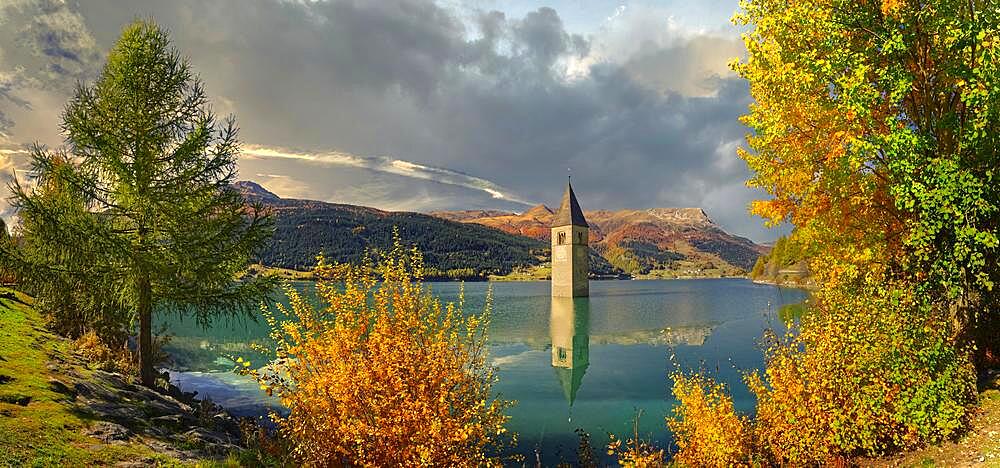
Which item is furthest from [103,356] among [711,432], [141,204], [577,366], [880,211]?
[880,211]

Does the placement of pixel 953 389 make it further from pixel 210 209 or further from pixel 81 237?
pixel 81 237

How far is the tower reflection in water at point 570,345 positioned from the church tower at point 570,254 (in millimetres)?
16855

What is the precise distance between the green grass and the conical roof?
76180 millimetres

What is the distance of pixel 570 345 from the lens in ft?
117

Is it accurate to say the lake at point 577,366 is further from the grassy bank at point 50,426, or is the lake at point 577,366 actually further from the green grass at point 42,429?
the green grass at point 42,429

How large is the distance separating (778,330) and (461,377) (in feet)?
122

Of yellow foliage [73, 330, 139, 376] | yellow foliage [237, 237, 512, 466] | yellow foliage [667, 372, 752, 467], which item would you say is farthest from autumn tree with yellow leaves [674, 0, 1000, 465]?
yellow foliage [73, 330, 139, 376]

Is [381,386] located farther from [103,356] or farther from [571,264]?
[571,264]

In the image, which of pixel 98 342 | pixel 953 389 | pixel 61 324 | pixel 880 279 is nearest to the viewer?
pixel 953 389

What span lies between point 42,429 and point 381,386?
5.82 metres

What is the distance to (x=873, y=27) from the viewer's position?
1099cm

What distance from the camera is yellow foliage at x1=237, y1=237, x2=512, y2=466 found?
8.56 metres

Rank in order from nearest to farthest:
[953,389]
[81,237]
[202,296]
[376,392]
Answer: [376,392] < [953,389] < [81,237] < [202,296]

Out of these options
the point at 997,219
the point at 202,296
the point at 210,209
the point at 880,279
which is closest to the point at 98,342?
the point at 202,296
